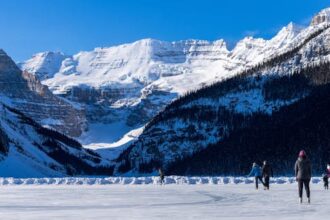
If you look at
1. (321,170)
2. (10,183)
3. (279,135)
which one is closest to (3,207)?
(10,183)

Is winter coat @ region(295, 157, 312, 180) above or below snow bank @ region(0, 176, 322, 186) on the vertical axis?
below

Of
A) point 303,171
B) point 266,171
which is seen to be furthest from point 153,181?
point 303,171

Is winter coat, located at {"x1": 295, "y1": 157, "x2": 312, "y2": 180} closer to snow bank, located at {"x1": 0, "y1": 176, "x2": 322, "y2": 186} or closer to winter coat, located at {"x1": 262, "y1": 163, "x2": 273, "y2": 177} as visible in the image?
winter coat, located at {"x1": 262, "y1": 163, "x2": 273, "y2": 177}

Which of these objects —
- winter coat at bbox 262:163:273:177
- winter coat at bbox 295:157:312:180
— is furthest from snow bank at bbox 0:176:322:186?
winter coat at bbox 295:157:312:180

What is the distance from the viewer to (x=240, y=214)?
87.4 ft

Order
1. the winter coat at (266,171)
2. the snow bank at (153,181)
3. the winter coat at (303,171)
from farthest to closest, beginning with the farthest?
the snow bank at (153,181)
the winter coat at (266,171)
the winter coat at (303,171)

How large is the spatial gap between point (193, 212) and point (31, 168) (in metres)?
143

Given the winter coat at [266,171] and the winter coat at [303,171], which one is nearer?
the winter coat at [303,171]

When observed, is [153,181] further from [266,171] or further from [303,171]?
[303,171]

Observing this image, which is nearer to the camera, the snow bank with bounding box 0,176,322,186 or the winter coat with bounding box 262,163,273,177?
the winter coat with bounding box 262,163,273,177

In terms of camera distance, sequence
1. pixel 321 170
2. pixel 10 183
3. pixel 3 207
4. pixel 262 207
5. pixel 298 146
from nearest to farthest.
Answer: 1. pixel 262 207
2. pixel 3 207
3. pixel 10 183
4. pixel 321 170
5. pixel 298 146

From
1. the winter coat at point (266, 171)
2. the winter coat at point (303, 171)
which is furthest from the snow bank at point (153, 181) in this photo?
the winter coat at point (303, 171)

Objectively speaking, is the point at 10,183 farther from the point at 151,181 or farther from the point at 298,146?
the point at 298,146

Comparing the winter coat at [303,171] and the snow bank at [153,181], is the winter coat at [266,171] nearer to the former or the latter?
the snow bank at [153,181]
